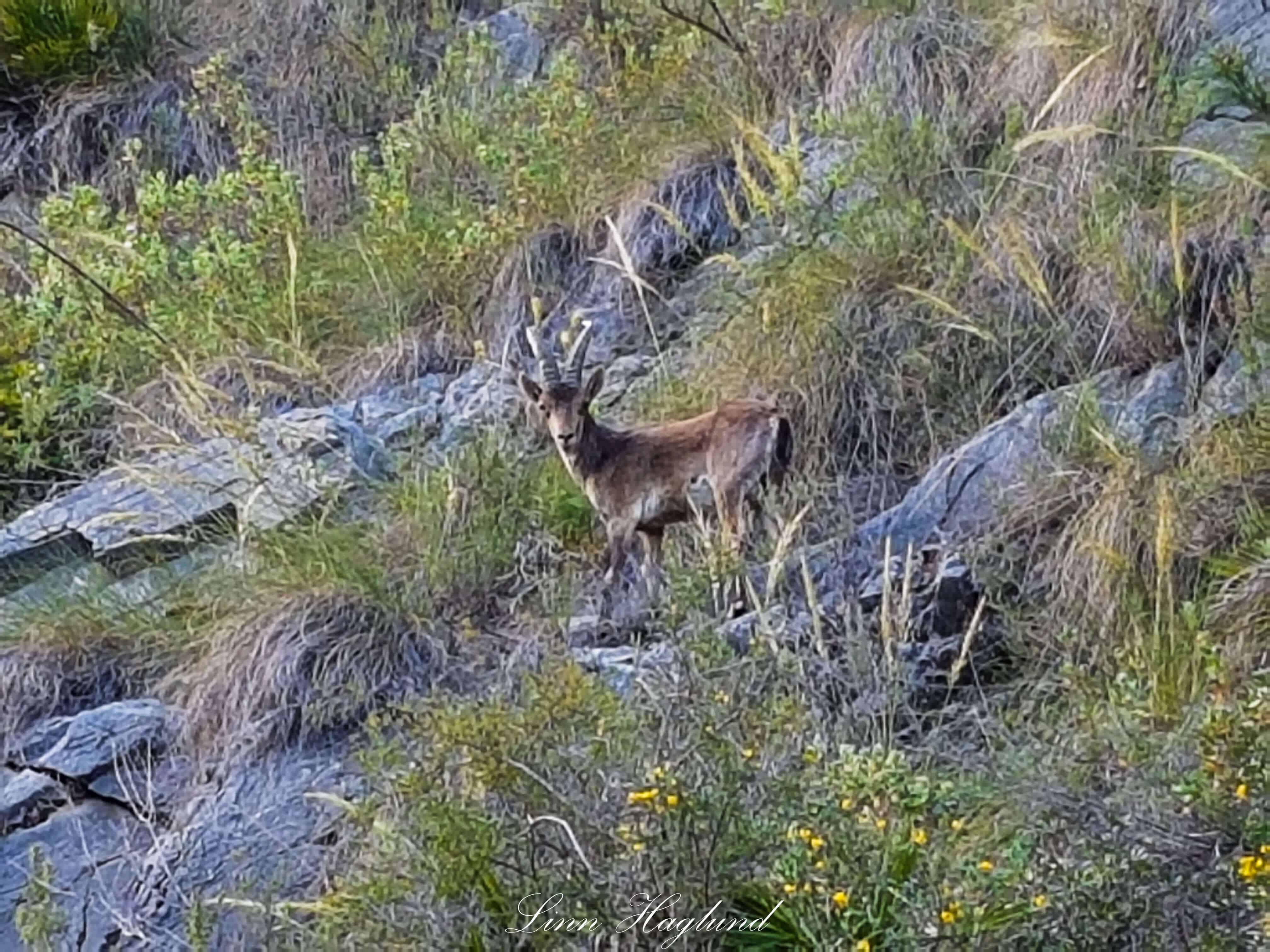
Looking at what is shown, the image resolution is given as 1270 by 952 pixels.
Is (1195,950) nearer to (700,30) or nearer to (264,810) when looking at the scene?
(264,810)

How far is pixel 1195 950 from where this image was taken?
4074 millimetres

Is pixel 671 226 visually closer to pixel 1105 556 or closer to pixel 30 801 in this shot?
pixel 1105 556

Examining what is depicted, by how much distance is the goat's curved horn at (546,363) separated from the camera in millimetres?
6477

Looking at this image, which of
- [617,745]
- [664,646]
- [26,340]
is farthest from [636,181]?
[617,745]

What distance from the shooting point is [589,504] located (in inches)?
276

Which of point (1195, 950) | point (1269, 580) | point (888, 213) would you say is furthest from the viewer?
point (888, 213)

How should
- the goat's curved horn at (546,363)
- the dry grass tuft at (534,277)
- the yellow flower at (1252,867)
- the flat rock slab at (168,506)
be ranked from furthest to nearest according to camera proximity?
the dry grass tuft at (534,277) < the flat rock slab at (168,506) < the goat's curved horn at (546,363) < the yellow flower at (1252,867)

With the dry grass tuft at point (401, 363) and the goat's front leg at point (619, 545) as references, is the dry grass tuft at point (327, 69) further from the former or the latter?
the goat's front leg at point (619, 545)

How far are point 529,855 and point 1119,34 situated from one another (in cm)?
446

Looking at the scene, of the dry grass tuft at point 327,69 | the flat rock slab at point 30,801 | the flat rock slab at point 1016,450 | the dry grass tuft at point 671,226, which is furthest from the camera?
the dry grass tuft at point 327,69

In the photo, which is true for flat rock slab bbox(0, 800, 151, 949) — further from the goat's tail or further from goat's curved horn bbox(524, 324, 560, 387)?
the goat's tail

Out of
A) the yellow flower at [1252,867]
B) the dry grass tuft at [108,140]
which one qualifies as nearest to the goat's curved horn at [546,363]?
the yellow flower at [1252,867]

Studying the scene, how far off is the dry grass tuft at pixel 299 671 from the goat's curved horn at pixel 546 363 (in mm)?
831
